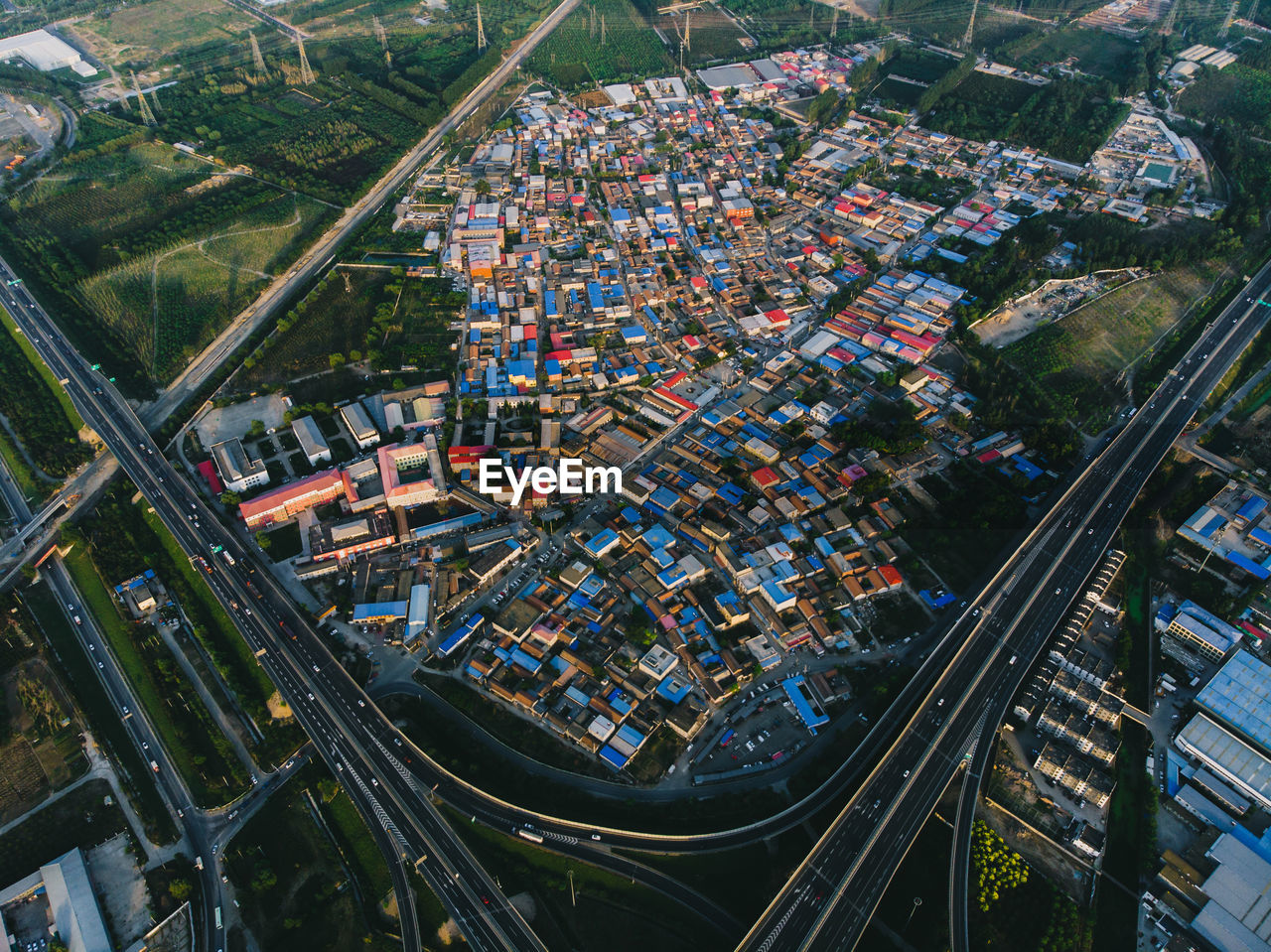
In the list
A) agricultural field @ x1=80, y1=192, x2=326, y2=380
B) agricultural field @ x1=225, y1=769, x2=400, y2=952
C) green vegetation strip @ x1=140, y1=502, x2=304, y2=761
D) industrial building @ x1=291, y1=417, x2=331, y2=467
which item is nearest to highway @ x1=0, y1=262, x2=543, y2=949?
green vegetation strip @ x1=140, y1=502, x2=304, y2=761

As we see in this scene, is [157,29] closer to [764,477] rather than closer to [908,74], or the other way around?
[908,74]

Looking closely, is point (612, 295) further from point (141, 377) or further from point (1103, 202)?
point (1103, 202)

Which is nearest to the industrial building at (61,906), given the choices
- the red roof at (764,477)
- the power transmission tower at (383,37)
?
the red roof at (764,477)

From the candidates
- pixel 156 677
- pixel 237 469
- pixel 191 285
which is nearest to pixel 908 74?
pixel 191 285

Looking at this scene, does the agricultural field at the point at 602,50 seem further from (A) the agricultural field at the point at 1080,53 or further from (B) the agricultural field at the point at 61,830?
(B) the agricultural field at the point at 61,830

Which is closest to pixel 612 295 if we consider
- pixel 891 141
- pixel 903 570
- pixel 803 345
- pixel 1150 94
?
pixel 803 345

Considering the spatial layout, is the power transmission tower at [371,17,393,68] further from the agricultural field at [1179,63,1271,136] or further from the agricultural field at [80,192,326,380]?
the agricultural field at [1179,63,1271,136]
